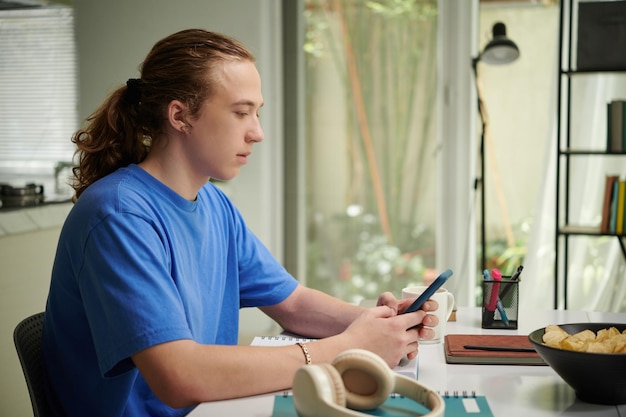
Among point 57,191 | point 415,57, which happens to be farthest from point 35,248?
point 415,57

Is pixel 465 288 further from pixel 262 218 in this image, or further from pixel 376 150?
pixel 262 218

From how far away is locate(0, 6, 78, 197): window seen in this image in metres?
3.69

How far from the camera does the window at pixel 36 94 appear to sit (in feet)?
12.1

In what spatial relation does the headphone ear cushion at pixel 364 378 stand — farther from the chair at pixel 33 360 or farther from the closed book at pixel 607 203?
the closed book at pixel 607 203

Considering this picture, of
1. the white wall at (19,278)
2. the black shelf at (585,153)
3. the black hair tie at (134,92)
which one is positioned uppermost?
the black hair tie at (134,92)

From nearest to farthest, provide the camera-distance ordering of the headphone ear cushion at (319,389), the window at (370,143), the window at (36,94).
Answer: the headphone ear cushion at (319,389), the window at (36,94), the window at (370,143)

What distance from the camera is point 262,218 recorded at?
153 inches

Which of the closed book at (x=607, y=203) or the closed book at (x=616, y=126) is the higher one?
the closed book at (x=616, y=126)

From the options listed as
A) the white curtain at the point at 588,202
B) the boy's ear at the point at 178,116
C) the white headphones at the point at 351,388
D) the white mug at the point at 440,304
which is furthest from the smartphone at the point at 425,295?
the white curtain at the point at 588,202

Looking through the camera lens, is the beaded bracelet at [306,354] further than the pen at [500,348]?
No

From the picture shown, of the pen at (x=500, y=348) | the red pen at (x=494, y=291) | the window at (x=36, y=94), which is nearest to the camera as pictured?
the pen at (x=500, y=348)

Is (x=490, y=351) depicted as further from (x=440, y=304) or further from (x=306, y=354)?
(x=306, y=354)

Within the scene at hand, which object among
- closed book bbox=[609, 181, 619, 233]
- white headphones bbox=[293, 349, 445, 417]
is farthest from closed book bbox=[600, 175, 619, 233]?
white headphones bbox=[293, 349, 445, 417]

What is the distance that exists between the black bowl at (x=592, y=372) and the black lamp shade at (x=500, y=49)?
7.14 ft
